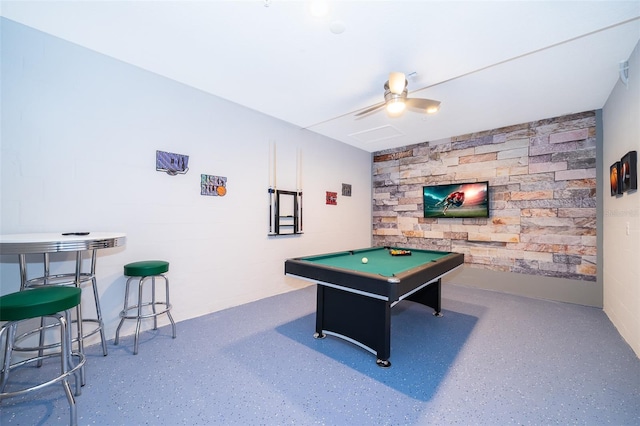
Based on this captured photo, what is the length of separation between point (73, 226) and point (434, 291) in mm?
3805

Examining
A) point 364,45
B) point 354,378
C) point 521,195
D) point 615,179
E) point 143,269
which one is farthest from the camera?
point 521,195

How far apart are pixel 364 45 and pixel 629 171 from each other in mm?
2568

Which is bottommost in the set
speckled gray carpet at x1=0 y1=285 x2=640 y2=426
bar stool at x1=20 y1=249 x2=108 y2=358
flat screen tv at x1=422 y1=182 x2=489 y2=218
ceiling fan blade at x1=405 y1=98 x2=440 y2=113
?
speckled gray carpet at x1=0 y1=285 x2=640 y2=426

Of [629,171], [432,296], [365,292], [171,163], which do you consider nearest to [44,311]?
[171,163]

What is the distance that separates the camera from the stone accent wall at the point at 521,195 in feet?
11.8

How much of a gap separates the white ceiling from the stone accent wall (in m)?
0.64

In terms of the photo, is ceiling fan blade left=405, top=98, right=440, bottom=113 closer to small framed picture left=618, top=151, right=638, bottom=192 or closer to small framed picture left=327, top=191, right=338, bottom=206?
small framed picture left=618, top=151, right=638, bottom=192

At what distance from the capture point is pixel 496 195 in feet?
14.0

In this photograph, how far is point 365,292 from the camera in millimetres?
2012

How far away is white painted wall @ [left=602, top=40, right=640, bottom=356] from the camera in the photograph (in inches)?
90.3

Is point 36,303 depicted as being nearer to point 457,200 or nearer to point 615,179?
point 615,179

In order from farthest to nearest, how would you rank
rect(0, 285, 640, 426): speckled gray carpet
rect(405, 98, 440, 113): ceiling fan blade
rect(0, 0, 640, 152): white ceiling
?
rect(405, 98, 440, 113): ceiling fan blade
rect(0, 0, 640, 152): white ceiling
rect(0, 285, 640, 426): speckled gray carpet

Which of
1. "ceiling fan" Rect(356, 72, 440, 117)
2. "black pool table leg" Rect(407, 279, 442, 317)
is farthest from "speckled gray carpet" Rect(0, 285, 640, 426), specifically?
"ceiling fan" Rect(356, 72, 440, 117)

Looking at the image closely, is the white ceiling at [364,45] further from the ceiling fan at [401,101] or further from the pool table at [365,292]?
the pool table at [365,292]
